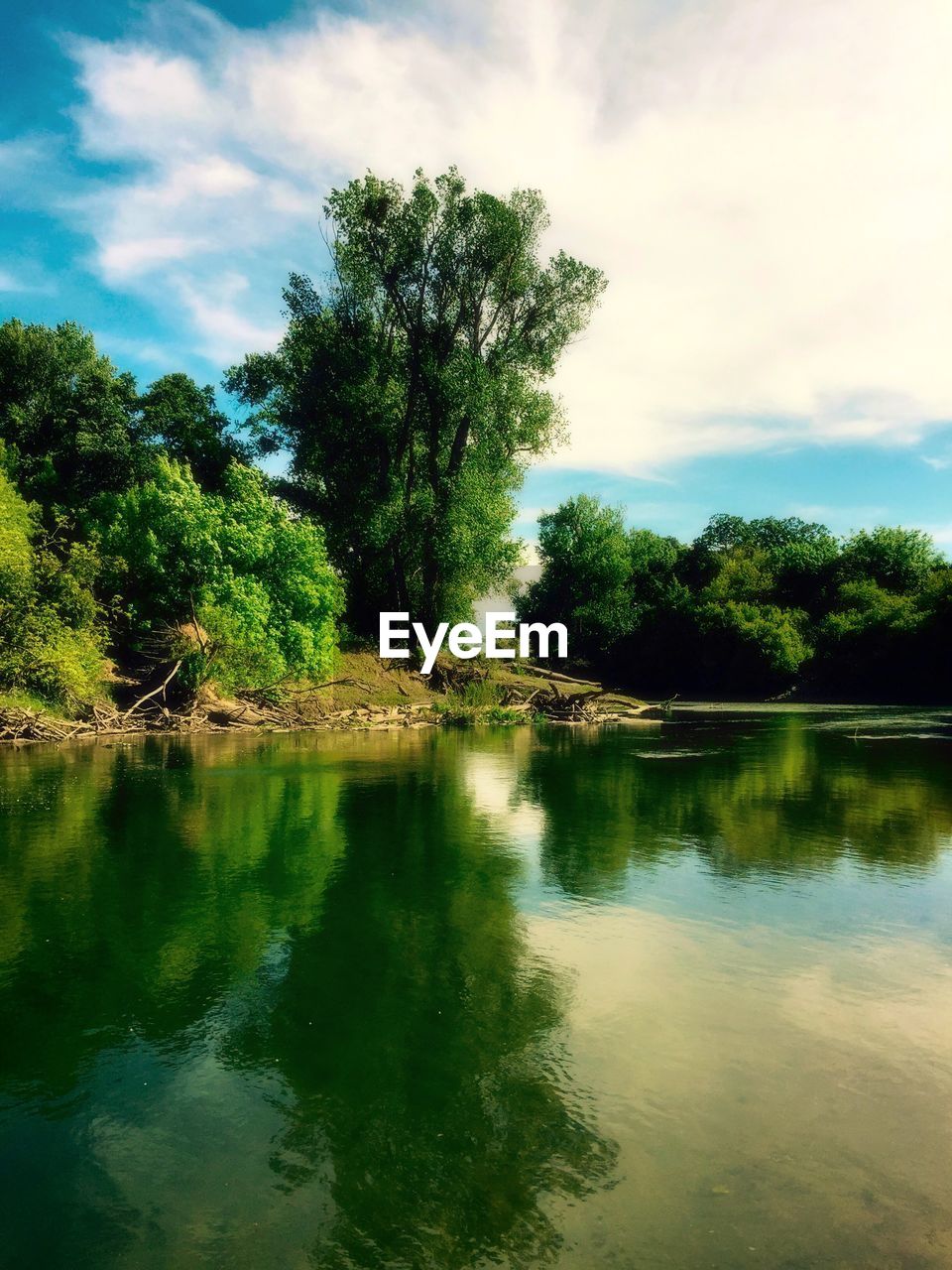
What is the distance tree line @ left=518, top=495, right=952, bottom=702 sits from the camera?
179 ft

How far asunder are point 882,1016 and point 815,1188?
92.5 inches

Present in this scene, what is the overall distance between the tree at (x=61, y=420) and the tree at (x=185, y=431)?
122 cm

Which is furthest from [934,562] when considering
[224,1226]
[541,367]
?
[224,1226]

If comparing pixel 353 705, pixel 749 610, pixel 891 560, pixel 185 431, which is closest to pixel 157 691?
pixel 353 705

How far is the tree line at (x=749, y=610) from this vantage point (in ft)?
179

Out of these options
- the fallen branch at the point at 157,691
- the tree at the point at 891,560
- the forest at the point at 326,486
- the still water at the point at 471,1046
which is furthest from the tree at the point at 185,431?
the tree at the point at 891,560

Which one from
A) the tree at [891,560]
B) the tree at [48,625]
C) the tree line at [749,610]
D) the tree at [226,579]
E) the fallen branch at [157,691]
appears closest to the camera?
the tree at [48,625]

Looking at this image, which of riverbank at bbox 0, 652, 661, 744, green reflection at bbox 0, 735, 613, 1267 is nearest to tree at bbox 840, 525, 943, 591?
riverbank at bbox 0, 652, 661, 744

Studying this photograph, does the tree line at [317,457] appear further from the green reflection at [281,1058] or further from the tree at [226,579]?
the green reflection at [281,1058]

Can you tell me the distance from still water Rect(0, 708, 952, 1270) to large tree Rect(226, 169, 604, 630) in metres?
26.2

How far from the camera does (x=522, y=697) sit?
1437 inches

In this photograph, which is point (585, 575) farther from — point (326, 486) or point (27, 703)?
point (27, 703)

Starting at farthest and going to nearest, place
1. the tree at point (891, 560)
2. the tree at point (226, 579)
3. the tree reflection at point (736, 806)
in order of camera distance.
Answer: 1. the tree at point (891, 560)
2. the tree at point (226, 579)
3. the tree reflection at point (736, 806)

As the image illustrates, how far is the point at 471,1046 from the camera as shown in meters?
5.41
